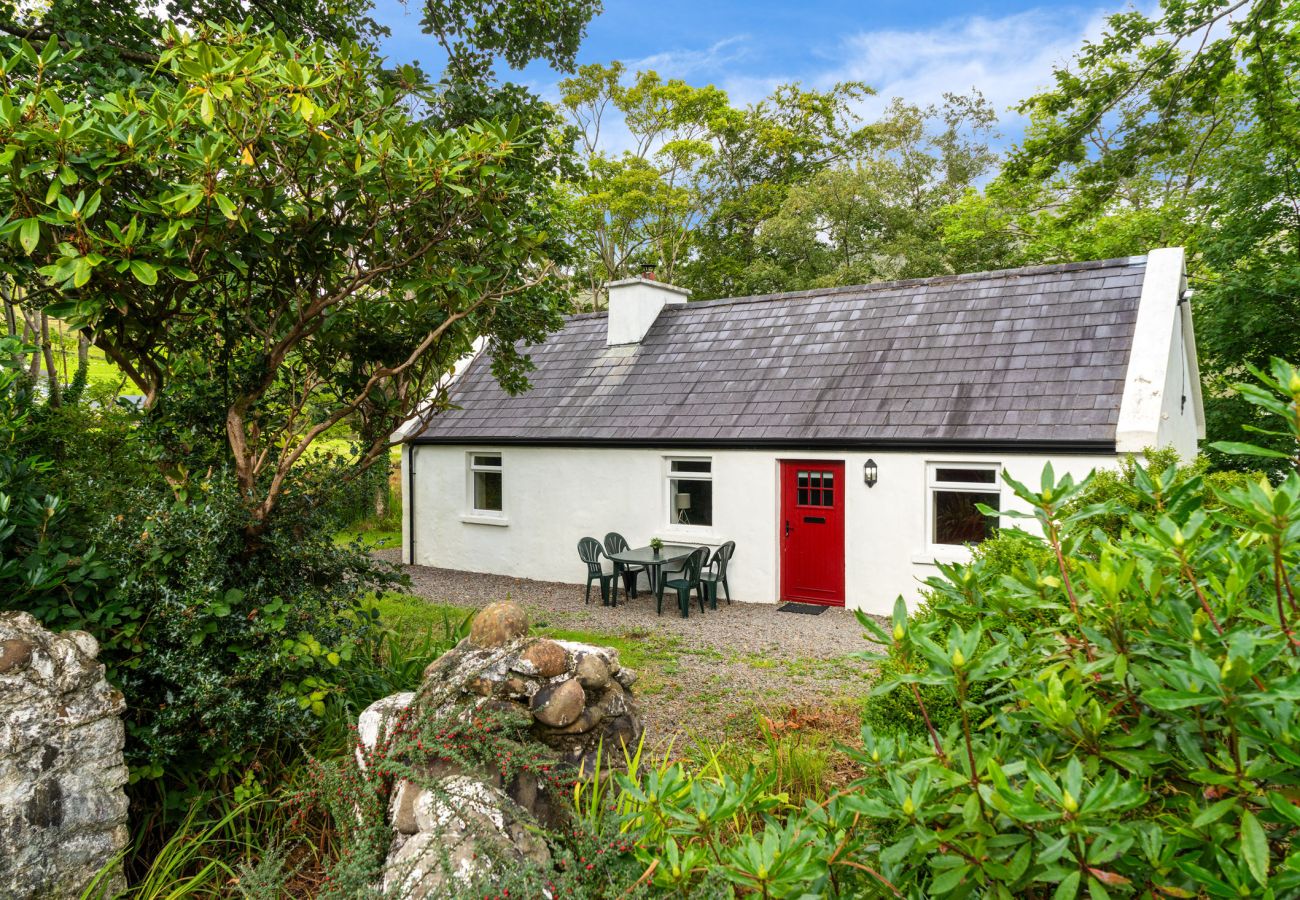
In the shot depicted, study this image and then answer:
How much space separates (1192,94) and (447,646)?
11.8 meters

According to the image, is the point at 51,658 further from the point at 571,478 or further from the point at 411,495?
the point at 411,495

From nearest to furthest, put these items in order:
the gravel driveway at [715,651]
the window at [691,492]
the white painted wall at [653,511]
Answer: the gravel driveway at [715,651] → the white painted wall at [653,511] → the window at [691,492]

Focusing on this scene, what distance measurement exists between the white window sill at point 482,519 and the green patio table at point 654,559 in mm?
3238

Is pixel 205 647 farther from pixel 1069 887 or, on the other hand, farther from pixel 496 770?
pixel 1069 887

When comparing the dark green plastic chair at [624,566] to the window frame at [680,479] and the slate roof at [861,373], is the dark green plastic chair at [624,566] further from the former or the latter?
the slate roof at [861,373]

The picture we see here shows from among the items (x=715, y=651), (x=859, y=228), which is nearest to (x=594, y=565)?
(x=715, y=651)

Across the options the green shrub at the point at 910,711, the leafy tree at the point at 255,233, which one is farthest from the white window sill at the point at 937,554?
the leafy tree at the point at 255,233

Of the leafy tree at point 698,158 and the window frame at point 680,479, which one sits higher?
the leafy tree at point 698,158

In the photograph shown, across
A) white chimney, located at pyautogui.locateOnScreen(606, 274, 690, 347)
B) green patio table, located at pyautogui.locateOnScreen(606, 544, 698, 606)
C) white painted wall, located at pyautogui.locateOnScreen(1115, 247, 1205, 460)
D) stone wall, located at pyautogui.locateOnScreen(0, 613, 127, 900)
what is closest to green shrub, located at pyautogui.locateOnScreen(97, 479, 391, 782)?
stone wall, located at pyautogui.locateOnScreen(0, 613, 127, 900)

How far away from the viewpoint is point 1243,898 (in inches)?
55.8

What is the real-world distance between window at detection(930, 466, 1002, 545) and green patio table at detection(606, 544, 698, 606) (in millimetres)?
3939

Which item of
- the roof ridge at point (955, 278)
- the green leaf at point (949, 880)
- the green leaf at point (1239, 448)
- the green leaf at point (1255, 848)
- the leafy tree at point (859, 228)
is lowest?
the green leaf at point (949, 880)

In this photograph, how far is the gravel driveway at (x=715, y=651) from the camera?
7047mm

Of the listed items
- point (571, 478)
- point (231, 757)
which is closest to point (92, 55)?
point (231, 757)
